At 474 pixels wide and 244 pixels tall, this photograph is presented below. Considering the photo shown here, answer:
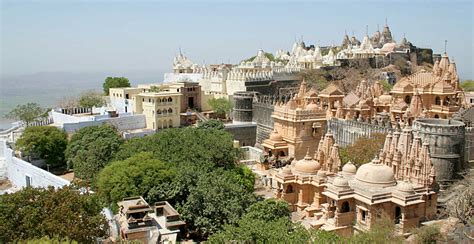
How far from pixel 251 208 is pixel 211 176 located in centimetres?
331

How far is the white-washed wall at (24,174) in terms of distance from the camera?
1087 inches

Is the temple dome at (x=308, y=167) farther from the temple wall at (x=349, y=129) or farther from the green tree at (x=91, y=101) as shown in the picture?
Result: the green tree at (x=91, y=101)

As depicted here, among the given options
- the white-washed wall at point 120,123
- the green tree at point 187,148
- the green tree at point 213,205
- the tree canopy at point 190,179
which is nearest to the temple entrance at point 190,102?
the white-washed wall at point 120,123

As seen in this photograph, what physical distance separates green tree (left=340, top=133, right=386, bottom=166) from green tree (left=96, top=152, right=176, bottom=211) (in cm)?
870

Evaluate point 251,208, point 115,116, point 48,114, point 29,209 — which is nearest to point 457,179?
point 251,208

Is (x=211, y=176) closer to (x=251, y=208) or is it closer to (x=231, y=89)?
(x=251, y=208)

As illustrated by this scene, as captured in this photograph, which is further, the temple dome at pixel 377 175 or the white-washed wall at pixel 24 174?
the white-washed wall at pixel 24 174

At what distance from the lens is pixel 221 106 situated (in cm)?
4425

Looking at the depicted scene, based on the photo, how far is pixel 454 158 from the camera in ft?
72.3

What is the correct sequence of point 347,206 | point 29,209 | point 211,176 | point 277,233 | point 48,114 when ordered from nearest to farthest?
point 277,233 → point 29,209 → point 347,206 → point 211,176 → point 48,114

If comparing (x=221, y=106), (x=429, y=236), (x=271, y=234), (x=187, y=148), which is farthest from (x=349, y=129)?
(x=221, y=106)

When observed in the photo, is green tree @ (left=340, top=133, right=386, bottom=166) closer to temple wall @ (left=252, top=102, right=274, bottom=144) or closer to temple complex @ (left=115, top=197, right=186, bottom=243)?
temple complex @ (left=115, top=197, right=186, bottom=243)

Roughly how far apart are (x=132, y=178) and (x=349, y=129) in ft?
47.0

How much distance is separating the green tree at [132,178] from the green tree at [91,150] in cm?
449
